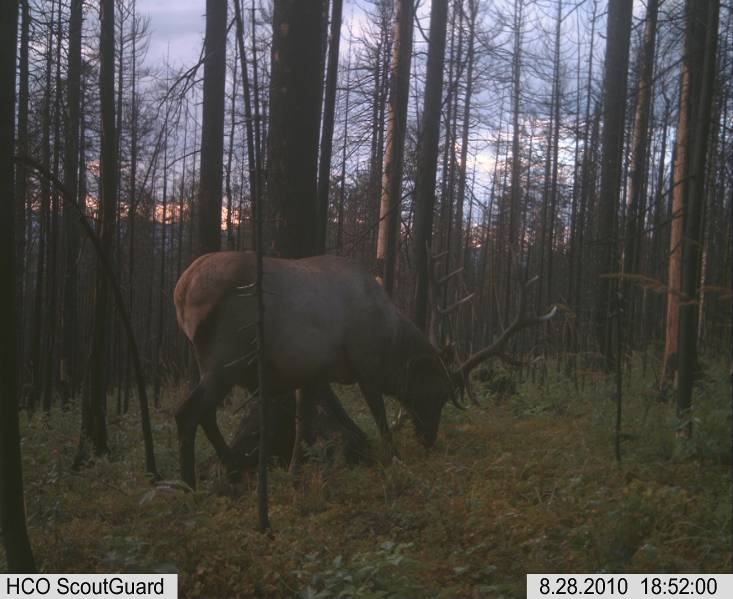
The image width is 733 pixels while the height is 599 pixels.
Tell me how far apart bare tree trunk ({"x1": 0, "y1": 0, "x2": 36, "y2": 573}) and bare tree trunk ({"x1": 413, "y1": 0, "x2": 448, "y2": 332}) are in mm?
6807

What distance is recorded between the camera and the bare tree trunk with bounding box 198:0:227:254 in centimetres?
1109

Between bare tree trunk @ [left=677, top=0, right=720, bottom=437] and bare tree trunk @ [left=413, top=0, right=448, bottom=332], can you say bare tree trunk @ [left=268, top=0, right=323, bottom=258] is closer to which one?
bare tree trunk @ [left=413, top=0, right=448, bottom=332]

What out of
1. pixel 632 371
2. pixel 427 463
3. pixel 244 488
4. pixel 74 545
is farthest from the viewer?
pixel 632 371

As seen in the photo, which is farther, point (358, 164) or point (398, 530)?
point (358, 164)

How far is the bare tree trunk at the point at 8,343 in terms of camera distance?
331 cm

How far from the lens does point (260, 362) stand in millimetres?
4750

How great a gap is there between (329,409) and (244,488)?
1274 millimetres

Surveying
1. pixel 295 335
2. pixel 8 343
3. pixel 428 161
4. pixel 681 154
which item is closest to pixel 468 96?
pixel 428 161

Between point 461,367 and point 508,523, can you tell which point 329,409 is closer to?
point 461,367

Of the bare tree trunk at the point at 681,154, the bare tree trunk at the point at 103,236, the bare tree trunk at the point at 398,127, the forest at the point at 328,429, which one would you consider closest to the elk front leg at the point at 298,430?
the forest at the point at 328,429

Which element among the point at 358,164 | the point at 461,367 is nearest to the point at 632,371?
the point at 461,367

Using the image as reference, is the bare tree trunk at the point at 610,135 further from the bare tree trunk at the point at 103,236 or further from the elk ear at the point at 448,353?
the bare tree trunk at the point at 103,236

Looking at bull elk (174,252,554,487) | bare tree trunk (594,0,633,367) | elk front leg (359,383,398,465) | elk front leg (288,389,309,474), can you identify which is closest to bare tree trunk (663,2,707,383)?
bare tree trunk (594,0,633,367)

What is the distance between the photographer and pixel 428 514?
5.17 metres
